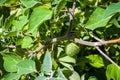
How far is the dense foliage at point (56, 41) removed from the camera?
1048 millimetres

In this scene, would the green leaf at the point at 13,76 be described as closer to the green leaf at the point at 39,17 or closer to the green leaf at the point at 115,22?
the green leaf at the point at 39,17

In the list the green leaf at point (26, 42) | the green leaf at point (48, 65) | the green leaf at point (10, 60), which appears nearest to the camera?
the green leaf at point (48, 65)

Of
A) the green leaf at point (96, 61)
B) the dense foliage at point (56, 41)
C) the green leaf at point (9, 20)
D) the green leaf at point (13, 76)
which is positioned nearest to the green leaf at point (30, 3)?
the dense foliage at point (56, 41)

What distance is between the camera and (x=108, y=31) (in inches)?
46.4

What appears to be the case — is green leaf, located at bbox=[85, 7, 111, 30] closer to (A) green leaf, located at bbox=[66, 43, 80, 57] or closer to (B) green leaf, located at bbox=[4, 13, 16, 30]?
(A) green leaf, located at bbox=[66, 43, 80, 57]

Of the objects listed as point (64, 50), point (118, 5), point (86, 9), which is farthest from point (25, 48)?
point (118, 5)

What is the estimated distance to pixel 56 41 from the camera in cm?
118

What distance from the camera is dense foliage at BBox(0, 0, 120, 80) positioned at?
1.05m

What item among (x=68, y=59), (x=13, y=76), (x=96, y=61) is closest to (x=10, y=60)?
(x=13, y=76)

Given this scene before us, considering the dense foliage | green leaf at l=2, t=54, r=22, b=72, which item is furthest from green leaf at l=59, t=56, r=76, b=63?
green leaf at l=2, t=54, r=22, b=72

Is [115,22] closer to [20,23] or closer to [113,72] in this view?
[113,72]

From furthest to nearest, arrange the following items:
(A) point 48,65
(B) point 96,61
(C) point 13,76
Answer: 1. (B) point 96,61
2. (C) point 13,76
3. (A) point 48,65

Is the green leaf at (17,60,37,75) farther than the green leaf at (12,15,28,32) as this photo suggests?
No

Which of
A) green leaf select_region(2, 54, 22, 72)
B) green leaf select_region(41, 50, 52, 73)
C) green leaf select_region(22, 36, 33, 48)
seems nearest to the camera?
green leaf select_region(41, 50, 52, 73)
